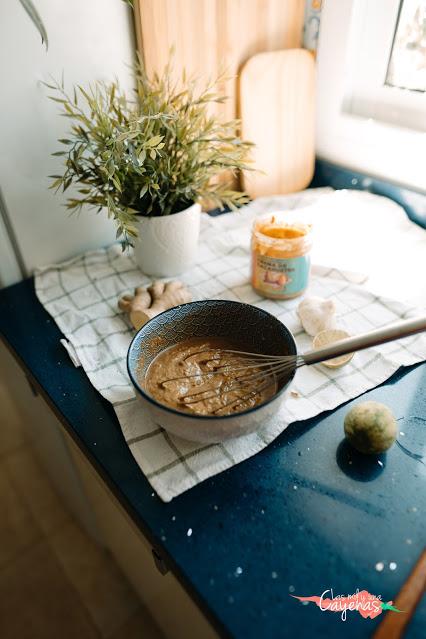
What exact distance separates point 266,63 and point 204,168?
319 mm

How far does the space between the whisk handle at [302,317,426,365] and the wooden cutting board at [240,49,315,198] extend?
21.4 inches

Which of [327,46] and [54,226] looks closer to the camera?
[54,226]

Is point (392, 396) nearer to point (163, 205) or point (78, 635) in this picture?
point (163, 205)

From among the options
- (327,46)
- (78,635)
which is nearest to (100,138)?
(327,46)

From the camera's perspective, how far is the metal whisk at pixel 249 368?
0.49 m

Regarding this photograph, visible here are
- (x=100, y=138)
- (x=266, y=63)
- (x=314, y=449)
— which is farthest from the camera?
(x=266, y=63)

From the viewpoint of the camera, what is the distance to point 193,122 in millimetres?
697

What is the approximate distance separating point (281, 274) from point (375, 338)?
0.84 feet

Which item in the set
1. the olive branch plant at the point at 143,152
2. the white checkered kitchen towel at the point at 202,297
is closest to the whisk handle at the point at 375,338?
the white checkered kitchen towel at the point at 202,297

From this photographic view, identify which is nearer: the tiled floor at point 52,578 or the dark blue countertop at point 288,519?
the dark blue countertop at point 288,519

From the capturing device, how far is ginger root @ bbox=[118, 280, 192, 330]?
685 millimetres
